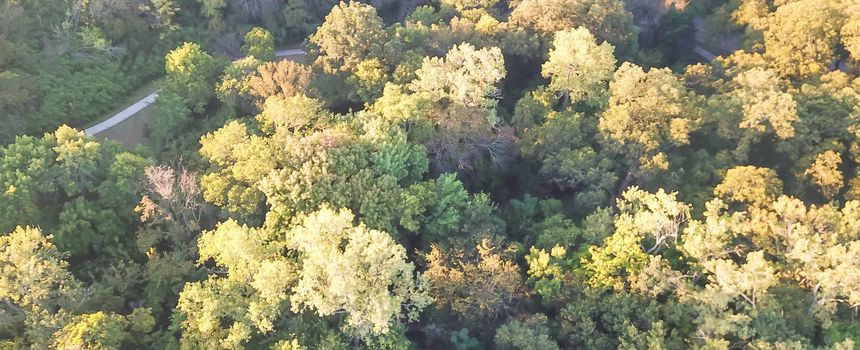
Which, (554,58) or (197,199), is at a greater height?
(554,58)

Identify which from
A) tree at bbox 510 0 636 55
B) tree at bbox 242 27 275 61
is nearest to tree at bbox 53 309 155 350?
tree at bbox 242 27 275 61

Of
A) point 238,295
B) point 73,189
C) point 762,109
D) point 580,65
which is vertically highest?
point 580,65

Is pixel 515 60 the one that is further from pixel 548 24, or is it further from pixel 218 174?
pixel 218 174

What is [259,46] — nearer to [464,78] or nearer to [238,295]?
[464,78]

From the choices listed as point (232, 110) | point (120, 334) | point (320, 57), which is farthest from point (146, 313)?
point (320, 57)

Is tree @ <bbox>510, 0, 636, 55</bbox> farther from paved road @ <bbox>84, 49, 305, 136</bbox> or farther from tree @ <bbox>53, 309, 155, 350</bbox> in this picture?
tree @ <bbox>53, 309, 155, 350</bbox>

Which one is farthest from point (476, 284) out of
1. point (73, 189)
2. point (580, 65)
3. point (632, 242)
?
point (73, 189)
